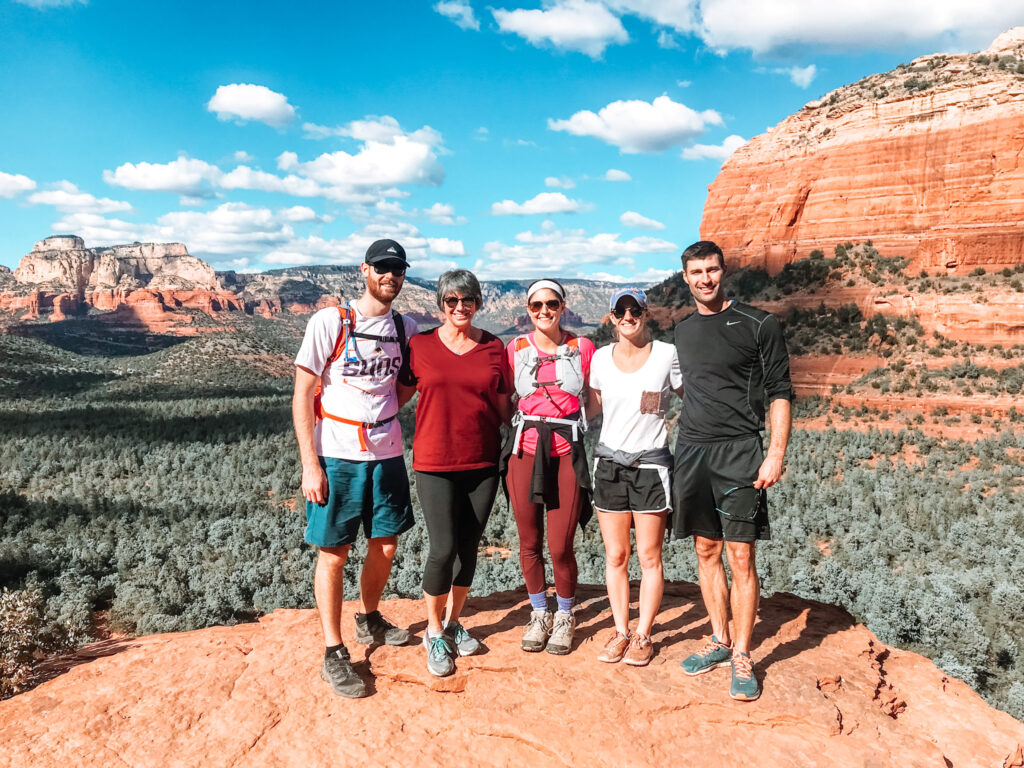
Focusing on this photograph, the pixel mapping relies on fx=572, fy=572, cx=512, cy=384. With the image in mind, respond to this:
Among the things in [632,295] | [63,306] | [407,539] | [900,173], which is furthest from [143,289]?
[632,295]

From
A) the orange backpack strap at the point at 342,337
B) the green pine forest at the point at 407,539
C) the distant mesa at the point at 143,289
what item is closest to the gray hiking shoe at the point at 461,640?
the orange backpack strap at the point at 342,337

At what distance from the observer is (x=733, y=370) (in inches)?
138

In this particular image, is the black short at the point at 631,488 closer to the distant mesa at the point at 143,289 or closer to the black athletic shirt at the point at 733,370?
the black athletic shirt at the point at 733,370

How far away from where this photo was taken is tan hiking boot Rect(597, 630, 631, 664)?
12.3 ft

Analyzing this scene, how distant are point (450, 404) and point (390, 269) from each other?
0.93 meters

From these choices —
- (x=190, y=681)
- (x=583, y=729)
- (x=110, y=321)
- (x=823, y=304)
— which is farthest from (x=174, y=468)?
(x=110, y=321)

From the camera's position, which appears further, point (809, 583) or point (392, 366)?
point (809, 583)

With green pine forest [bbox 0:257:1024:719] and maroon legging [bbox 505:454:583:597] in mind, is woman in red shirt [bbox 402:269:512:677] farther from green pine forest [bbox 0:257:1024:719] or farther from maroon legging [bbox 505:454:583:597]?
green pine forest [bbox 0:257:1024:719]

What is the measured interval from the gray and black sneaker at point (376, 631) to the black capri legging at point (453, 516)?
24.9 inches

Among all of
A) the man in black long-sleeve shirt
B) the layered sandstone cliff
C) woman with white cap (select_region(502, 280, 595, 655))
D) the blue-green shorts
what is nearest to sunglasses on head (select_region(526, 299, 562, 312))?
woman with white cap (select_region(502, 280, 595, 655))

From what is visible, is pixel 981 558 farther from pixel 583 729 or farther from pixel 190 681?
pixel 190 681

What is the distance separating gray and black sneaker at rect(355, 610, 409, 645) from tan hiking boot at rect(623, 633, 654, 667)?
157 cm

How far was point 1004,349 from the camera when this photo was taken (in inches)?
909

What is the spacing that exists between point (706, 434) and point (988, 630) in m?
8.00
